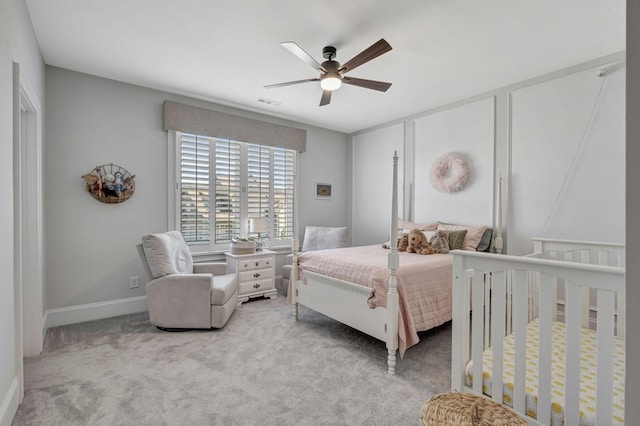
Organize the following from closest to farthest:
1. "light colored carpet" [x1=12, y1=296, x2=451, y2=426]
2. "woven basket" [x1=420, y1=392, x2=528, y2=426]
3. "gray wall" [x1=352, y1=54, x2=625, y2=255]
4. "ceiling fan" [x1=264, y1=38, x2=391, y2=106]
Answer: "woven basket" [x1=420, y1=392, x2=528, y2=426] → "light colored carpet" [x1=12, y1=296, x2=451, y2=426] → "ceiling fan" [x1=264, y1=38, x2=391, y2=106] → "gray wall" [x1=352, y1=54, x2=625, y2=255]

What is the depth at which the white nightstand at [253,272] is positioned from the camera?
3.76m

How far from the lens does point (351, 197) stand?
18.0ft

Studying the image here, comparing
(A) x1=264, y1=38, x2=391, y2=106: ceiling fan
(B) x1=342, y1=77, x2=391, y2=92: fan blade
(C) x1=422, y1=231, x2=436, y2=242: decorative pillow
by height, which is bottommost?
(C) x1=422, y1=231, x2=436, y2=242: decorative pillow

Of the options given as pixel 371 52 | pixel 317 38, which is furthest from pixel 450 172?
pixel 317 38

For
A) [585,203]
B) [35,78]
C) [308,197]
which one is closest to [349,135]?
[308,197]

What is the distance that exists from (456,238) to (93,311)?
3999 mm

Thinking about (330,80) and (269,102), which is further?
(269,102)

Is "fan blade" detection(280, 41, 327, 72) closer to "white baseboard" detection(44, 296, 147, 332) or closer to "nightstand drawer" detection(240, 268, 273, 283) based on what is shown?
"nightstand drawer" detection(240, 268, 273, 283)

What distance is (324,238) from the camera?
180 inches

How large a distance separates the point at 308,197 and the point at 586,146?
11.3ft

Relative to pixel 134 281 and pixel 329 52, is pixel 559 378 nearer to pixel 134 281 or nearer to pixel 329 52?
pixel 329 52

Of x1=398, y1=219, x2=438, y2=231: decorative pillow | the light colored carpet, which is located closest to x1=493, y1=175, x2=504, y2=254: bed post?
x1=398, y1=219, x2=438, y2=231: decorative pillow

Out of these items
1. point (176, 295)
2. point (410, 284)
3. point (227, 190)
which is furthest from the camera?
point (227, 190)

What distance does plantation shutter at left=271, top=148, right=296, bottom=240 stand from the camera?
182 inches
